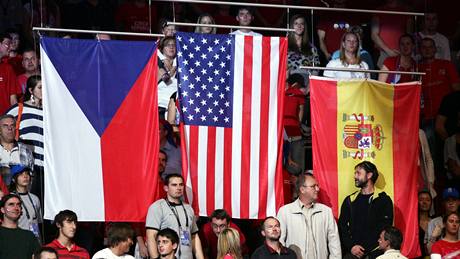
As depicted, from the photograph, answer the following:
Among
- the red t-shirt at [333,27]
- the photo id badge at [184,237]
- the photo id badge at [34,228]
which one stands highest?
the red t-shirt at [333,27]

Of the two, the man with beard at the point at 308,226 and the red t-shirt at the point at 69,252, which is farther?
the man with beard at the point at 308,226

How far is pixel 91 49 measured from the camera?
17.8m

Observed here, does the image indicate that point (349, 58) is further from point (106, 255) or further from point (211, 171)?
point (106, 255)

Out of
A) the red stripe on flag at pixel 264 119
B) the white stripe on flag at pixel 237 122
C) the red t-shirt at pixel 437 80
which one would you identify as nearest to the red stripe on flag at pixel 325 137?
the red stripe on flag at pixel 264 119

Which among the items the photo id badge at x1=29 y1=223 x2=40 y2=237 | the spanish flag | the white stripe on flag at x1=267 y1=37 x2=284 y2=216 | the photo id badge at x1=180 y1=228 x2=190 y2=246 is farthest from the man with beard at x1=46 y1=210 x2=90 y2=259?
the spanish flag

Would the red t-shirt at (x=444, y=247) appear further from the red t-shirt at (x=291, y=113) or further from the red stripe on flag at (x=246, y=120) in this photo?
the red t-shirt at (x=291, y=113)

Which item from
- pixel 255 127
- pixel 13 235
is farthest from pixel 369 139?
pixel 13 235

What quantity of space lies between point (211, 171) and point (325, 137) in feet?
5.56

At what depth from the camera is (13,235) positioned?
17.0 m

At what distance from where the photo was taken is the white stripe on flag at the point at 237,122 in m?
18.2

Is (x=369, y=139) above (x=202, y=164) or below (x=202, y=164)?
above

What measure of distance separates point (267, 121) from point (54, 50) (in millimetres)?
2967

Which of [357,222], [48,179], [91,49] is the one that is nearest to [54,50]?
[91,49]

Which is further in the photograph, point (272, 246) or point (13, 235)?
point (272, 246)
